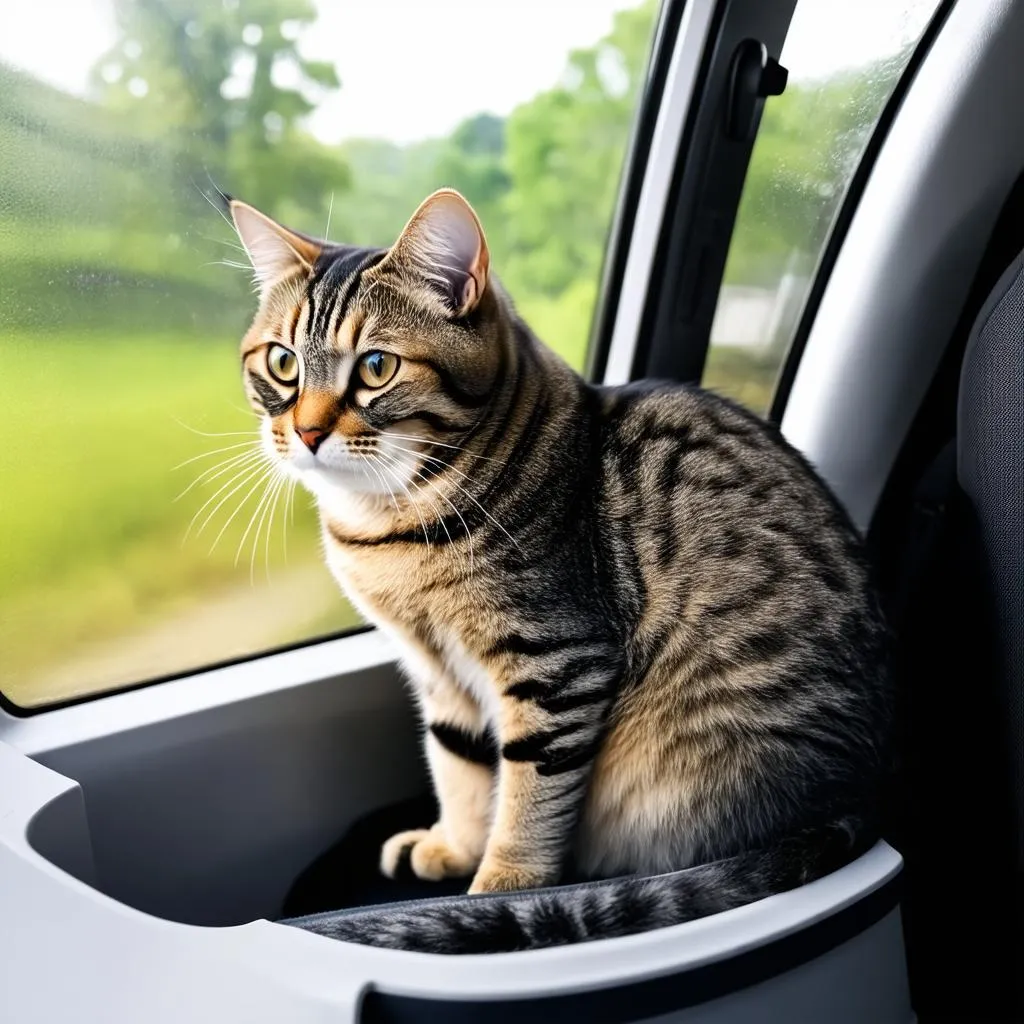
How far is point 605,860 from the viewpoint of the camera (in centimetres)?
106

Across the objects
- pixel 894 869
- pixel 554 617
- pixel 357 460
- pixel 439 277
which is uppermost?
pixel 439 277

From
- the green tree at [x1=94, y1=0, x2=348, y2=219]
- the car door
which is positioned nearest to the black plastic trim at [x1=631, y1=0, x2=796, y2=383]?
the car door

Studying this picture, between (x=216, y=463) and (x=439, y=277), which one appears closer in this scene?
(x=439, y=277)

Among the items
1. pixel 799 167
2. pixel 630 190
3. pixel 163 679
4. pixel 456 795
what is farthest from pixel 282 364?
pixel 799 167

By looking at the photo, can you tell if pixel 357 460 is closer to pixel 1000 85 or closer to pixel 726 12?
pixel 726 12

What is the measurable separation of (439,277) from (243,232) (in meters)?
0.23

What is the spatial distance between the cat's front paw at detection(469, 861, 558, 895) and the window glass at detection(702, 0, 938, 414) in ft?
2.20

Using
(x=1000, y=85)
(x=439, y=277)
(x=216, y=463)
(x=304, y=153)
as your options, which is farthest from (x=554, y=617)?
(x=1000, y=85)

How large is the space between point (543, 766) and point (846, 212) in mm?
1042

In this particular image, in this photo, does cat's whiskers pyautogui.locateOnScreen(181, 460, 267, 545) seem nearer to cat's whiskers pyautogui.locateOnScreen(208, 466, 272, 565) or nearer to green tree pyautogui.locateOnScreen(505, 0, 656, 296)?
cat's whiskers pyautogui.locateOnScreen(208, 466, 272, 565)

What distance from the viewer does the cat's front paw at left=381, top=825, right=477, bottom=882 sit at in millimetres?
1157

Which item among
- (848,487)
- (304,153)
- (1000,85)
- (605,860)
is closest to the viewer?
(605,860)

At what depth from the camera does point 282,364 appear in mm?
1014

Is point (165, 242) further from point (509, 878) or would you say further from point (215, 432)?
point (509, 878)
